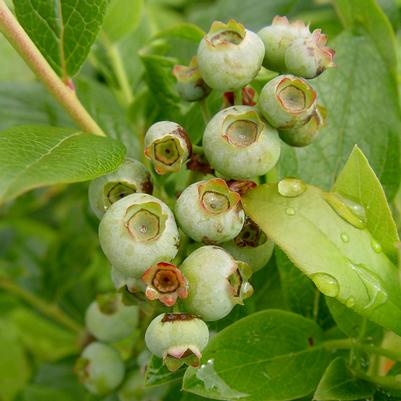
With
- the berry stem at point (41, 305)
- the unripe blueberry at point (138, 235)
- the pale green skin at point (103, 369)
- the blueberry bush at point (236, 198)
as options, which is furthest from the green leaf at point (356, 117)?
the berry stem at point (41, 305)

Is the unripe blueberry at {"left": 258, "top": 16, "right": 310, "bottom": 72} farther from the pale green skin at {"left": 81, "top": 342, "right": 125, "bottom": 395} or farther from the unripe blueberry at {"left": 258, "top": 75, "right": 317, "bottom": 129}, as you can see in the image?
the pale green skin at {"left": 81, "top": 342, "right": 125, "bottom": 395}

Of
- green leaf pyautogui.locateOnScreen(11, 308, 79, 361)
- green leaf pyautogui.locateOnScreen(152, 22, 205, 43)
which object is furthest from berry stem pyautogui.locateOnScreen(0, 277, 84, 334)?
green leaf pyautogui.locateOnScreen(152, 22, 205, 43)

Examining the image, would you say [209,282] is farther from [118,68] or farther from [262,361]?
[118,68]

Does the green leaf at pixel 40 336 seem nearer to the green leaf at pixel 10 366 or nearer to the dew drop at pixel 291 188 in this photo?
the green leaf at pixel 10 366

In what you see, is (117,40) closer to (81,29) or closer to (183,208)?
(81,29)

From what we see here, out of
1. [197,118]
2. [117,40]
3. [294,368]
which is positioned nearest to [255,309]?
[294,368]
